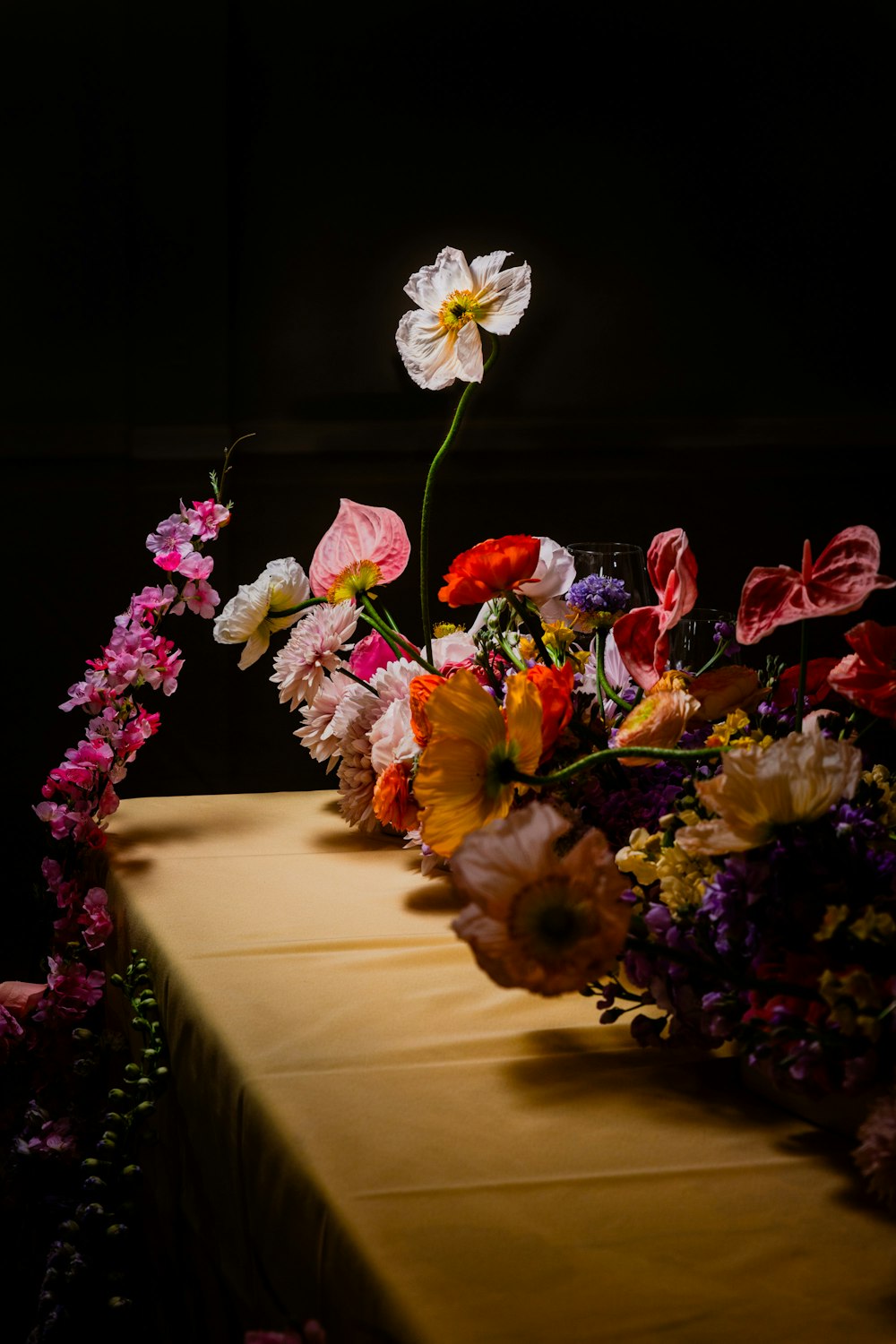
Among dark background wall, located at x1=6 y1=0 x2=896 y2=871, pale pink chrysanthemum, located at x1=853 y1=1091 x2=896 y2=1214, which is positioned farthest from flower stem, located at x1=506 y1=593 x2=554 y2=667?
dark background wall, located at x1=6 y1=0 x2=896 y2=871

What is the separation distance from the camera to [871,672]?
0.90 meters

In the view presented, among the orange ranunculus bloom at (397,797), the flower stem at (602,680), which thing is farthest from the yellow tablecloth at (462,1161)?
the flower stem at (602,680)

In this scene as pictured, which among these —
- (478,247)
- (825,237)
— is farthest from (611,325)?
(825,237)

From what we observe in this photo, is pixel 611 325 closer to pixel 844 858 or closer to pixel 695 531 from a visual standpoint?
pixel 695 531

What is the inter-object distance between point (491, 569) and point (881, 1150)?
611 mm

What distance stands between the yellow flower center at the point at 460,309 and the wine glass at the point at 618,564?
274mm

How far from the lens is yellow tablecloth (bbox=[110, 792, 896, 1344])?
0.61 meters

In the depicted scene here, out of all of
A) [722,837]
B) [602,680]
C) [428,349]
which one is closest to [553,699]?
[602,680]

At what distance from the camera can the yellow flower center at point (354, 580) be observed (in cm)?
136

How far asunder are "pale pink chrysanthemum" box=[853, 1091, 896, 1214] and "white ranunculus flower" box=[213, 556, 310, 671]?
88 cm

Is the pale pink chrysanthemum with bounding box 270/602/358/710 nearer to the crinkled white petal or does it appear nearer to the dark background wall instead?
the crinkled white petal

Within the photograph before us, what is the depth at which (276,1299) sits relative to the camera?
77 centimetres

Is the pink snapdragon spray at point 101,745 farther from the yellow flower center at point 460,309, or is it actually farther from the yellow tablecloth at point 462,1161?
the yellow flower center at point 460,309

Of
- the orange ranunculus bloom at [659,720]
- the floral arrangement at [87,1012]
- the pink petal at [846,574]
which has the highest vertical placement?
the pink petal at [846,574]
